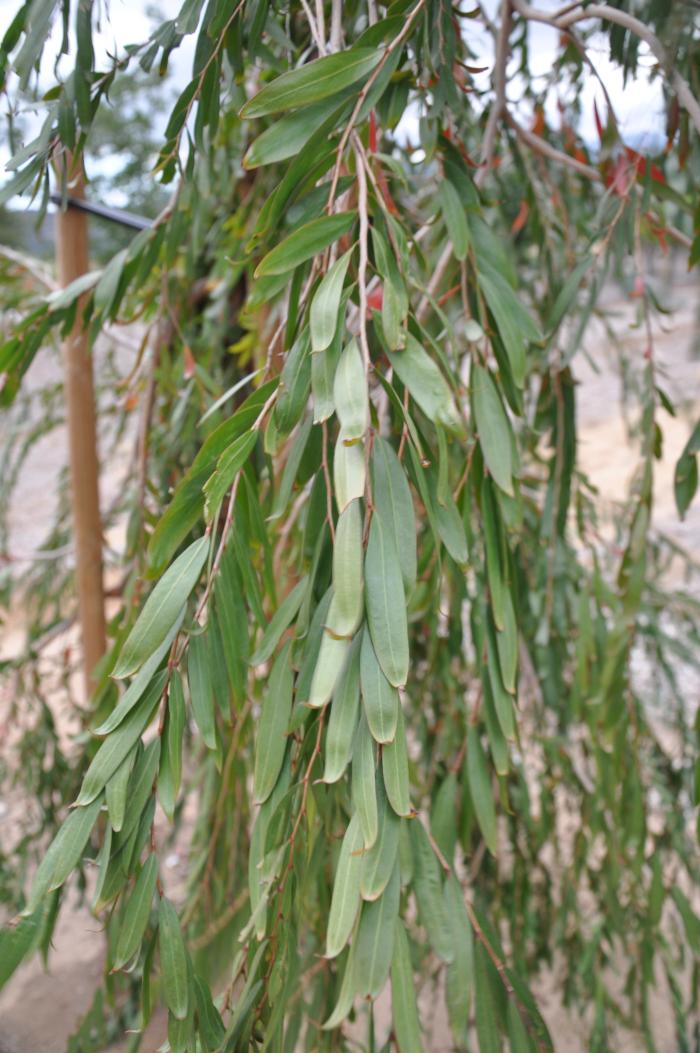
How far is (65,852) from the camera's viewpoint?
0.40 metres

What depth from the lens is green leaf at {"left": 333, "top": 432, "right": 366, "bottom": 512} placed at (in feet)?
1.23

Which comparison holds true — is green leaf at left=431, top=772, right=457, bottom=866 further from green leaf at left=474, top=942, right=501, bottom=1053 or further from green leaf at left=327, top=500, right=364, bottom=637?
green leaf at left=327, top=500, right=364, bottom=637

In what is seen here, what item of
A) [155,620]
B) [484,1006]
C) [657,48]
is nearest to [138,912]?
[155,620]

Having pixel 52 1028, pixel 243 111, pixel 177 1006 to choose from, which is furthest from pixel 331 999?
pixel 52 1028

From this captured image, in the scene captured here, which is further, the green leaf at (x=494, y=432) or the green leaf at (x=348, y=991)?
the green leaf at (x=494, y=432)

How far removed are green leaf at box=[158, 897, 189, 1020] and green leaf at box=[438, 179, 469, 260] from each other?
15.9 inches

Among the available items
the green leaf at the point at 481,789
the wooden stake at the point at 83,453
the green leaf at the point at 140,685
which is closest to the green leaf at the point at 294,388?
the green leaf at the point at 140,685

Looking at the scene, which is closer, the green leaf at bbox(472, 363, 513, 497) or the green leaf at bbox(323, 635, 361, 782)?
the green leaf at bbox(323, 635, 361, 782)

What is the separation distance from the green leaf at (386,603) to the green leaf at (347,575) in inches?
0.5

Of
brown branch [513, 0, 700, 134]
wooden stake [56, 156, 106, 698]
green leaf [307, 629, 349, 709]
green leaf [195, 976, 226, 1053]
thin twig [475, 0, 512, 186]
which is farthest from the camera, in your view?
wooden stake [56, 156, 106, 698]

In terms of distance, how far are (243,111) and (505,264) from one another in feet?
0.73

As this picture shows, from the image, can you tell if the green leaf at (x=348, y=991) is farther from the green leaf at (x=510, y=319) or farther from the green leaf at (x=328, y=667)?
the green leaf at (x=510, y=319)

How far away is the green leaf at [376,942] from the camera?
39 cm

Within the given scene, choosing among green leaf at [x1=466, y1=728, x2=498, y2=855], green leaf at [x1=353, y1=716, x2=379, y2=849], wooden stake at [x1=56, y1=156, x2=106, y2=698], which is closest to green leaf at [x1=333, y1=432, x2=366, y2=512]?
green leaf at [x1=353, y1=716, x2=379, y2=849]
